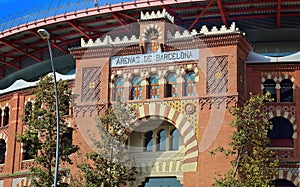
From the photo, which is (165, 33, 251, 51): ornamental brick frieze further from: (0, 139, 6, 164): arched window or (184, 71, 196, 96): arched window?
(0, 139, 6, 164): arched window

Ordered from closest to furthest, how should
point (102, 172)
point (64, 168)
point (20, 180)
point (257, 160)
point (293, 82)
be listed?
point (257, 160) → point (102, 172) → point (293, 82) → point (64, 168) → point (20, 180)

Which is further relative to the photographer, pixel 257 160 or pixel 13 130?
pixel 13 130

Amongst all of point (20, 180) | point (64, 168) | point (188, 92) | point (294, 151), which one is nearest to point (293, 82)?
point (294, 151)

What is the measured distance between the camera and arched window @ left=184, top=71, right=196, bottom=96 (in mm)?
32812

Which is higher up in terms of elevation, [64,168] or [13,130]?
[13,130]

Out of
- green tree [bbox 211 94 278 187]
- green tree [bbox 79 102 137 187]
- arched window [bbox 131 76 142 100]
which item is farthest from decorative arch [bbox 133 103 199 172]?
green tree [bbox 211 94 278 187]

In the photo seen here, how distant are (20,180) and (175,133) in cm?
1106

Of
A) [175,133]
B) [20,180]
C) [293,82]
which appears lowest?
[20,180]

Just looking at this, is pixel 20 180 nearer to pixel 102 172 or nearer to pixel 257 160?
pixel 102 172

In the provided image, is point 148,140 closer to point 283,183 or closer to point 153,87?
point 153,87

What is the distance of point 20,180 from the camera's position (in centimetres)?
3894

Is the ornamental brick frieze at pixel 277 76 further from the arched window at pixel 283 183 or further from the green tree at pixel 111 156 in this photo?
the green tree at pixel 111 156

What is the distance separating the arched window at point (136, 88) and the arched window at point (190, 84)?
2.50 metres

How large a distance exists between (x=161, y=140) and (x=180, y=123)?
2.10 meters
